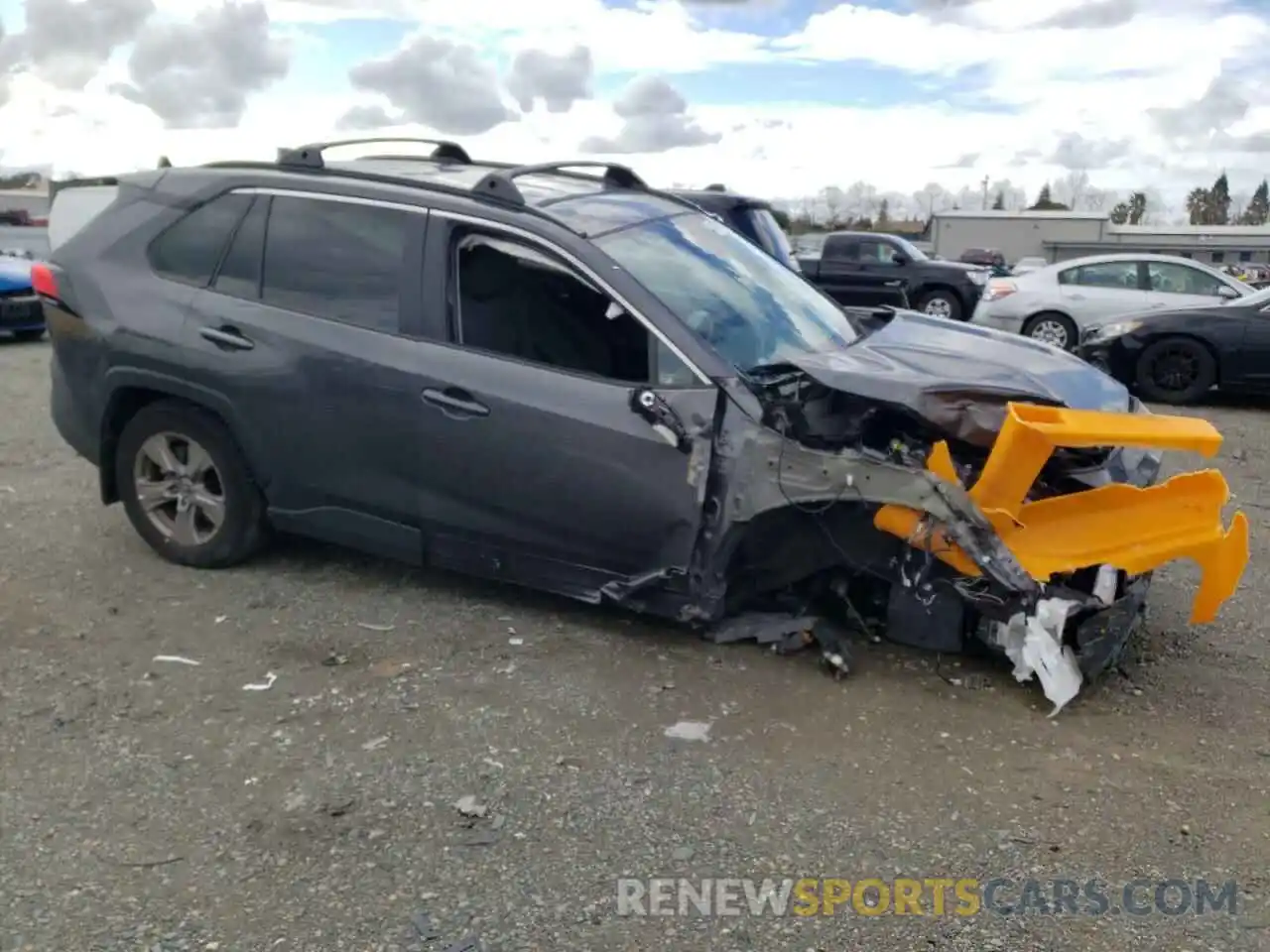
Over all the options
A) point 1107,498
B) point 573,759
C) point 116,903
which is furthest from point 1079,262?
point 116,903

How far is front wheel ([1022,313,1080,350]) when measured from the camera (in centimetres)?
1455

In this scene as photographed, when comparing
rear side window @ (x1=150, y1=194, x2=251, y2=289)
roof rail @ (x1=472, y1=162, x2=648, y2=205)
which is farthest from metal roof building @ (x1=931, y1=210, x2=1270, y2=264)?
rear side window @ (x1=150, y1=194, x2=251, y2=289)

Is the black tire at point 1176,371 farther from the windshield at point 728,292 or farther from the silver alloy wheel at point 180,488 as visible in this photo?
the silver alloy wheel at point 180,488

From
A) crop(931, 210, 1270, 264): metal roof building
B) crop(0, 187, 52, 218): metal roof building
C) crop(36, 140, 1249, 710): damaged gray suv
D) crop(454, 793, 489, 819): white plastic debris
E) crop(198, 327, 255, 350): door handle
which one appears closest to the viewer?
crop(454, 793, 489, 819): white plastic debris

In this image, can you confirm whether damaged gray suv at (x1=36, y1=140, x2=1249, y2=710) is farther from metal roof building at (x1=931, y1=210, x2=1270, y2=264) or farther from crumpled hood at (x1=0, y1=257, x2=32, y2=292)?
metal roof building at (x1=931, y1=210, x2=1270, y2=264)

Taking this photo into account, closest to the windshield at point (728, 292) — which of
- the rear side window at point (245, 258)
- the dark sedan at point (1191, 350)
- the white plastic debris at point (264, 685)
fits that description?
the rear side window at point (245, 258)

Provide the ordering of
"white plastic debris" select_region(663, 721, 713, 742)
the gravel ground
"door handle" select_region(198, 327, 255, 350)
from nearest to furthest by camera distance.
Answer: the gravel ground < "white plastic debris" select_region(663, 721, 713, 742) < "door handle" select_region(198, 327, 255, 350)

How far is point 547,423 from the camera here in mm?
4328

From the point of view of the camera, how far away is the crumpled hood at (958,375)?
410 centimetres

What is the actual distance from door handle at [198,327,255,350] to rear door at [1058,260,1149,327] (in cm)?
1191

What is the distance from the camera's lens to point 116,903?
9.60 ft

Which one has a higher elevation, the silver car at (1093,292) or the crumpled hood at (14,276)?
the crumpled hood at (14,276)

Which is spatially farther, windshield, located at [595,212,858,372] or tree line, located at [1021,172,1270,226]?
tree line, located at [1021,172,1270,226]

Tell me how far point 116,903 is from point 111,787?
634 mm
